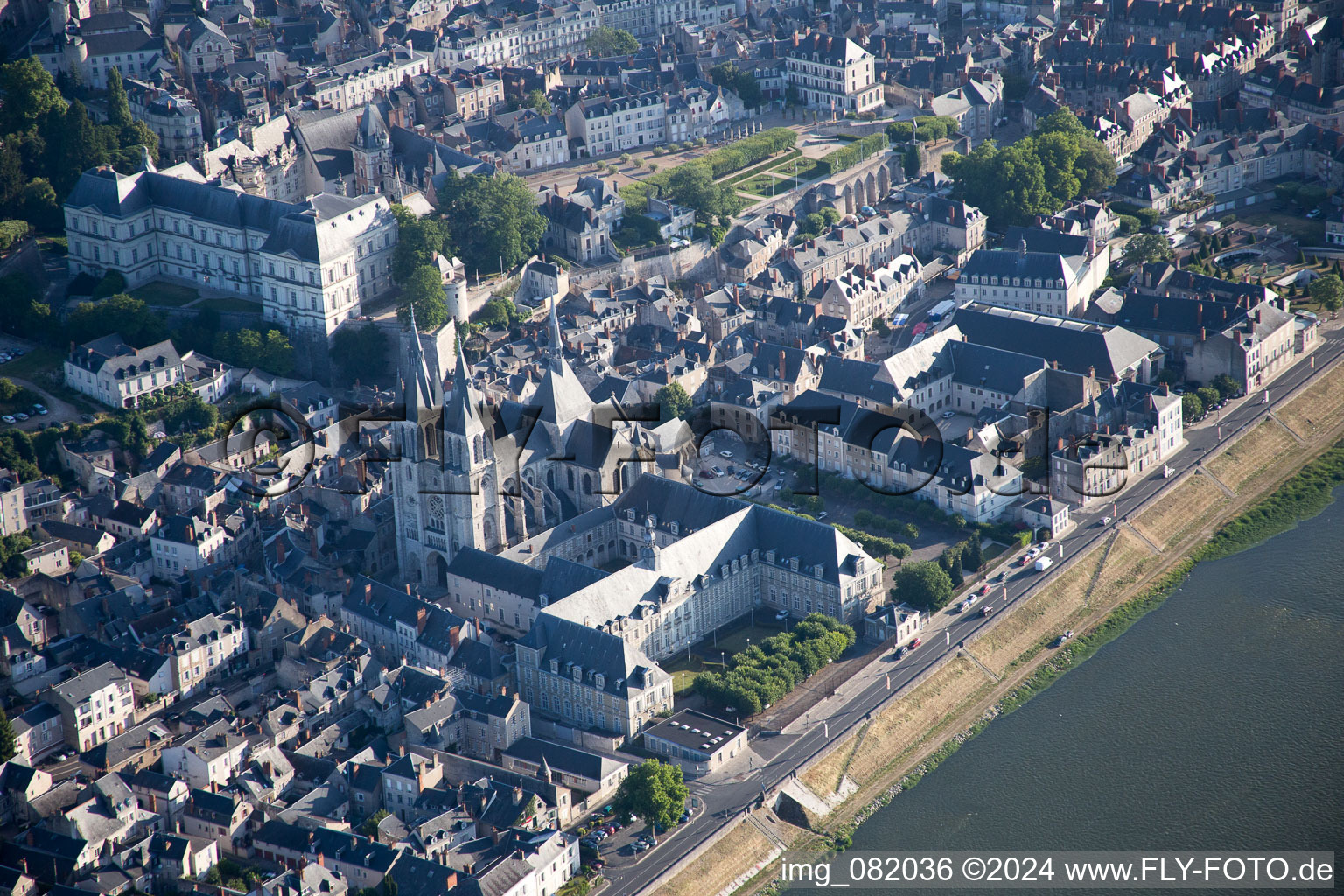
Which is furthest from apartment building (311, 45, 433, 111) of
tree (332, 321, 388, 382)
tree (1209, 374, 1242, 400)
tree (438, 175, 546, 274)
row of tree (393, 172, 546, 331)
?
tree (1209, 374, 1242, 400)

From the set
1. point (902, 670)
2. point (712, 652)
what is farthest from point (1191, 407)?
point (712, 652)

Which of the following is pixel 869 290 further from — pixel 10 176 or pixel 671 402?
pixel 10 176

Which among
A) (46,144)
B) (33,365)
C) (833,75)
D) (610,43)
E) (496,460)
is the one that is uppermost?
(46,144)

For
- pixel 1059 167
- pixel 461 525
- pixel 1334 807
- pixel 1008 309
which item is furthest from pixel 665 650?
pixel 1059 167

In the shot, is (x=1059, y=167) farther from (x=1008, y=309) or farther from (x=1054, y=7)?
(x=1054, y=7)

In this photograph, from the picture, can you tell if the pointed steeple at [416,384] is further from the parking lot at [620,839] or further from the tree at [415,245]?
the tree at [415,245]

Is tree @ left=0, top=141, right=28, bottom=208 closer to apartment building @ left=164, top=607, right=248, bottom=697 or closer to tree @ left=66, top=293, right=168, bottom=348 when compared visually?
tree @ left=66, top=293, right=168, bottom=348

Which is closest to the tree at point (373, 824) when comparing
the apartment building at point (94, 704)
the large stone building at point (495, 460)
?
the apartment building at point (94, 704)
